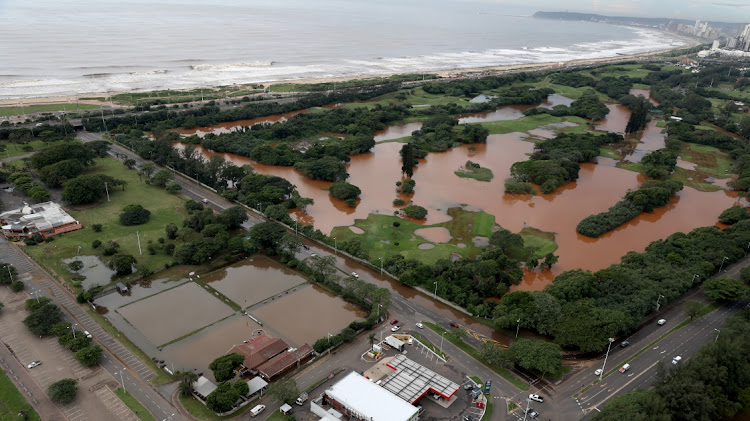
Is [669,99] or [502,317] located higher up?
[669,99]

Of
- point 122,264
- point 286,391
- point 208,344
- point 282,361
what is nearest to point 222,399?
point 286,391

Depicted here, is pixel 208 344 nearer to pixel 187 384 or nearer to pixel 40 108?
pixel 187 384

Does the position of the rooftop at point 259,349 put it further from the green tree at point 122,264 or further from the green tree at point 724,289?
the green tree at point 724,289

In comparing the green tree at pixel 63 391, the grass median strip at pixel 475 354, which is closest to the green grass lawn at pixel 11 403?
the green tree at pixel 63 391

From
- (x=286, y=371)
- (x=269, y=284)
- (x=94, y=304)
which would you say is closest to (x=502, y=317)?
(x=286, y=371)

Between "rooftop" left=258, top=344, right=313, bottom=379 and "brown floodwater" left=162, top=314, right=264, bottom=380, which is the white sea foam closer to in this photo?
"brown floodwater" left=162, top=314, right=264, bottom=380

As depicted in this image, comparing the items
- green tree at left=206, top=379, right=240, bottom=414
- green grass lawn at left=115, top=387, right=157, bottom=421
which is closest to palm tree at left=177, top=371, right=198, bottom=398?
green tree at left=206, top=379, right=240, bottom=414

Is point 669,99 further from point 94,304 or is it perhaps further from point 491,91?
point 94,304
